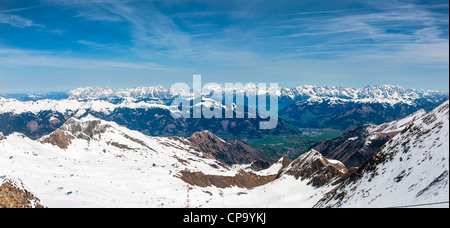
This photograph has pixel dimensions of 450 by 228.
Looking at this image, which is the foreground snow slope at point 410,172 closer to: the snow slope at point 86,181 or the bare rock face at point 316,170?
the snow slope at point 86,181

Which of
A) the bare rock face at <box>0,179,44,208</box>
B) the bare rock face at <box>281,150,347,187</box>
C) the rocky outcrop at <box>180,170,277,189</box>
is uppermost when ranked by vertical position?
the bare rock face at <box>0,179,44,208</box>

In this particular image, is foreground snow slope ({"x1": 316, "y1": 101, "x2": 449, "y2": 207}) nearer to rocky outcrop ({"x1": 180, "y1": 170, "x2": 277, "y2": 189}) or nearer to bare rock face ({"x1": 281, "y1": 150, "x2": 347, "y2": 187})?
bare rock face ({"x1": 281, "y1": 150, "x2": 347, "y2": 187})

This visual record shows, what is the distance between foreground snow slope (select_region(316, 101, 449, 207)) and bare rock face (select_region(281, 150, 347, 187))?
5776 cm


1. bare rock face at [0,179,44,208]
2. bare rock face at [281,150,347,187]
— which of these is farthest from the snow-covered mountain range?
bare rock face at [0,179,44,208]

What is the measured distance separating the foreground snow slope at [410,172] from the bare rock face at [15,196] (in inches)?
2118

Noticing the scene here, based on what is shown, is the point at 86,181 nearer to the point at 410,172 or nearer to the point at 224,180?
the point at 224,180

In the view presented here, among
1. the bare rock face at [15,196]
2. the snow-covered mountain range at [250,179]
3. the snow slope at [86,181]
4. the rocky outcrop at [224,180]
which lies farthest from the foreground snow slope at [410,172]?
the rocky outcrop at [224,180]

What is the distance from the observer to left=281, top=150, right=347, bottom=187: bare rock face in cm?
11788

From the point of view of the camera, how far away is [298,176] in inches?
5817

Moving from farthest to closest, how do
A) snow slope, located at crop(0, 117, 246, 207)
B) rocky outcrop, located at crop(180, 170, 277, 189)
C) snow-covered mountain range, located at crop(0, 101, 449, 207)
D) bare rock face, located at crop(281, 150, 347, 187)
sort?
rocky outcrop, located at crop(180, 170, 277, 189), bare rock face, located at crop(281, 150, 347, 187), snow slope, located at crop(0, 117, 246, 207), snow-covered mountain range, located at crop(0, 101, 449, 207)

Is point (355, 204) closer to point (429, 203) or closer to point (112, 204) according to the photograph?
point (429, 203)

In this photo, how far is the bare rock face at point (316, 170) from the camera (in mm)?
117875
